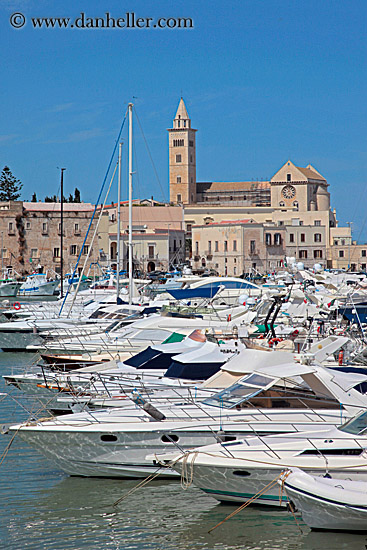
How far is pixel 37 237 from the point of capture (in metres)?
69.2

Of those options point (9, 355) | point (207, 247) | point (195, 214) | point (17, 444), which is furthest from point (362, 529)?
point (195, 214)

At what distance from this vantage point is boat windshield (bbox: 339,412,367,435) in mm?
9258

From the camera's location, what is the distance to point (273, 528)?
8.93 m

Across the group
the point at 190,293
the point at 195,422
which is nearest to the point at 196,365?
the point at 195,422

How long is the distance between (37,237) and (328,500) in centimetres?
6322

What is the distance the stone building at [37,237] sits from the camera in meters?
68.9

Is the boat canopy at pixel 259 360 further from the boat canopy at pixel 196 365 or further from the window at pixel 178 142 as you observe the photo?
the window at pixel 178 142

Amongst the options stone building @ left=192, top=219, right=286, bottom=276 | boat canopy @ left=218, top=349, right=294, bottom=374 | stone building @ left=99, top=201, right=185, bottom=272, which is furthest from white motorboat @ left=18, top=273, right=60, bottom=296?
boat canopy @ left=218, top=349, right=294, bottom=374

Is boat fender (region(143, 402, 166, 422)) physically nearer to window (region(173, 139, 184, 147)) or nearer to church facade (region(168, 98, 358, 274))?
church facade (region(168, 98, 358, 274))

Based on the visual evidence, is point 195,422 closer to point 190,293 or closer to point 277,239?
point 190,293

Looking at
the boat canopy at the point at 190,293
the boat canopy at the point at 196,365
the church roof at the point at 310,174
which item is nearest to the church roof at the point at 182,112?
the church roof at the point at 310,174

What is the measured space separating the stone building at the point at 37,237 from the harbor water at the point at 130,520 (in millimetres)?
58706

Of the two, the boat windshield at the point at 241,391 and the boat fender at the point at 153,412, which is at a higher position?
the boat windshield at the point at 241,391

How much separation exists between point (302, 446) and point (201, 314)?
13.9 meters
